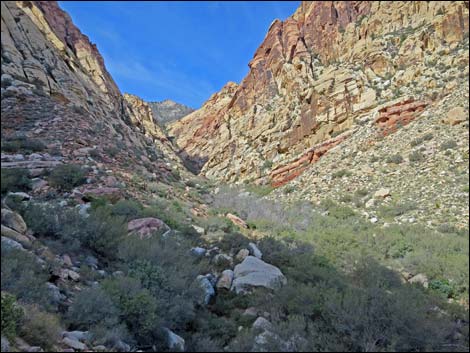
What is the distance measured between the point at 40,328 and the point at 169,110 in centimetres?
8207

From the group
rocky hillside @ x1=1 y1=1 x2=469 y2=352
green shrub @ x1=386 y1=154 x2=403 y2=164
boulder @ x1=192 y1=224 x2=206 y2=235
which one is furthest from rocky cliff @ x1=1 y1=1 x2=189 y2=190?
green shrub @ x1=386 y1=154 x2=403 y2=164

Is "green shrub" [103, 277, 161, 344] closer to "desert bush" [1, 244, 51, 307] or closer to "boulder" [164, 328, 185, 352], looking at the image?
"boulder" [164, 328, 185, 352]

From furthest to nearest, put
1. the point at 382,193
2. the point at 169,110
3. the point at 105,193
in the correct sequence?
the point at 169,110, the point at 382,193, the point at 105,193

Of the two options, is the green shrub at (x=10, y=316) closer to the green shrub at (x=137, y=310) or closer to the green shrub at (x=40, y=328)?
→ the green shrub at (x=40, y=328)

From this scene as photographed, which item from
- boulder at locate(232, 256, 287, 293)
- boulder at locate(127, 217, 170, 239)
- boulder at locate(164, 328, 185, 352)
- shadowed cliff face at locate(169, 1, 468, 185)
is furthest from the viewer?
shadowed cliff face at locate(169, 1, 468, 185)

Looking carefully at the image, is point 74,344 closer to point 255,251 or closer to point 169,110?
point 255,251

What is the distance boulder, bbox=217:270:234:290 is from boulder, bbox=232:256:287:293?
0.25 feet

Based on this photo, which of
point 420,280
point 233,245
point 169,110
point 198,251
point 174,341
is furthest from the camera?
point 169,110

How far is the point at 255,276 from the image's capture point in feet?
22.1

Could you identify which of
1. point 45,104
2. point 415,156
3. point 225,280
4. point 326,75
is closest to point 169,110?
point 326,75

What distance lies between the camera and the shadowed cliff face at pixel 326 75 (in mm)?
24125

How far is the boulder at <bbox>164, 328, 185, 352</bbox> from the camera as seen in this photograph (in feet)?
14.7

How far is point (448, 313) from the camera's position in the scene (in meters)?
Answer: 4.82

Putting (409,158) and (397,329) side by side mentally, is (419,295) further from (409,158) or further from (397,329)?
(409,158)
